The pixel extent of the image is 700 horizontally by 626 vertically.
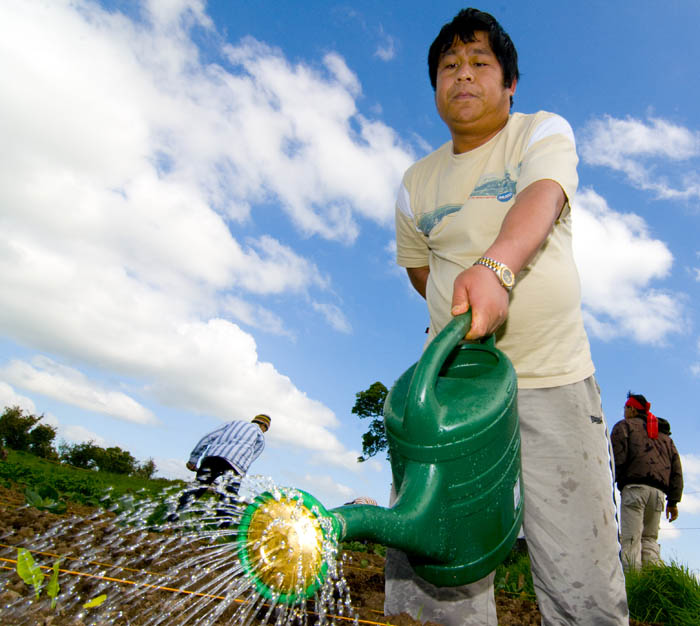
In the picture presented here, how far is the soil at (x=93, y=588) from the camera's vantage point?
2.02m

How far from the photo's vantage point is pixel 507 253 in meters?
1.34

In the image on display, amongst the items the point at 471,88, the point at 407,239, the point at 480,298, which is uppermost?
the point at 471,88

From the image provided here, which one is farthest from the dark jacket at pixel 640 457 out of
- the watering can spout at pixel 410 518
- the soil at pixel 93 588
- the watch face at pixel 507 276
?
the watering can spout at pixel 410 518

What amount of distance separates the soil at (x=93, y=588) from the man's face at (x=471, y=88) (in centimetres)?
161

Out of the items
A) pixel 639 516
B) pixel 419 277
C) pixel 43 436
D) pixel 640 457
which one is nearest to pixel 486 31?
pixel 419 277

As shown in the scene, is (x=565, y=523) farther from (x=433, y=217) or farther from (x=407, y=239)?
(x=407, y=239)

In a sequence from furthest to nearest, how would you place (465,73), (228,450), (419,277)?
(228,450) → (419,277) → (465,73)

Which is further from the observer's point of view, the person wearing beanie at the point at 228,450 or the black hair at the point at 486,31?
the person wearing beanie at the point at 228,450

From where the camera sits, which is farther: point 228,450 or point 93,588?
point 228,450

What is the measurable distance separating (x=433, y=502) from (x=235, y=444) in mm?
4309

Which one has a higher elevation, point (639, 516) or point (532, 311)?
point (639, 516)

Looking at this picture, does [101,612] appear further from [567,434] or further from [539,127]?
[539,127]

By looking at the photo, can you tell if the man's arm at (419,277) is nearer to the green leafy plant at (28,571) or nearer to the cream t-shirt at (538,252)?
the cream t-shirt at (538,252)

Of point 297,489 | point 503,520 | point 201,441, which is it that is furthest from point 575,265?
point 201,441
